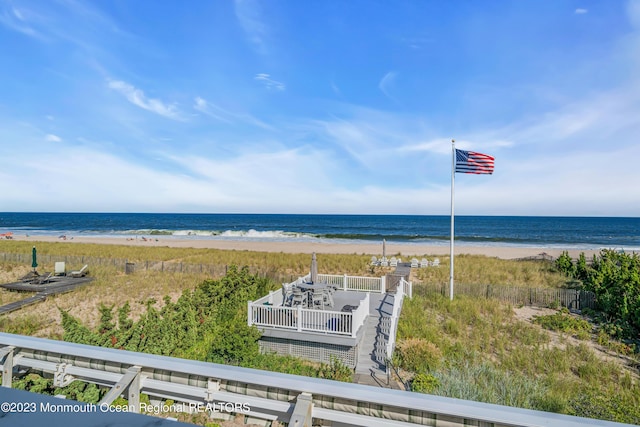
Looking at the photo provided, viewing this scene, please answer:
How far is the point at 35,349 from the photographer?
2.12 meters

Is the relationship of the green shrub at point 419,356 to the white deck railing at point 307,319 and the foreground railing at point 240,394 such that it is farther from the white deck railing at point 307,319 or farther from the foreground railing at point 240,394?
the foreground railing at point 240,394

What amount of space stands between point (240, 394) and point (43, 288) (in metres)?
16.9

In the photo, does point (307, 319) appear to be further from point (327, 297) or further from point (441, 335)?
point (441, 335)

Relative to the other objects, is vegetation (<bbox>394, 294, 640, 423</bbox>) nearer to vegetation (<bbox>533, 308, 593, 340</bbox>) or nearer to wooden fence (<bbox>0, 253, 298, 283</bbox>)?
vegetation (<bbox>533, 308, 593, 340</bbox>)

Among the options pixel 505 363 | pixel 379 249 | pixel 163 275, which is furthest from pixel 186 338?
pixel 379 249

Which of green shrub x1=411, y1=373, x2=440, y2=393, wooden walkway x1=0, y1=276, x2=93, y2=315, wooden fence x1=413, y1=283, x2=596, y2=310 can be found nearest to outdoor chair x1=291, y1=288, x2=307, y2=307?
green shrub x1=411, y1=373, x2=440, y2=393

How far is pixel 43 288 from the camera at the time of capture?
14281 millimetres

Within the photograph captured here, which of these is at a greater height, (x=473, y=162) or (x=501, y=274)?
(x=473, y=162)

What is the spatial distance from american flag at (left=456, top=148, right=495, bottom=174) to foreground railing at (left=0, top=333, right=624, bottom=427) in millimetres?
14081

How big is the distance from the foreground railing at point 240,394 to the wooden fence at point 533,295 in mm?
14546

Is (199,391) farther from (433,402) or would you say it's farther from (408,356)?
(408,356)

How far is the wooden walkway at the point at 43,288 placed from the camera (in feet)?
39.6

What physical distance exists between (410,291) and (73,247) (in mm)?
28496

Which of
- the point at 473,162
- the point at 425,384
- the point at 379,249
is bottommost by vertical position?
the point at 379,249
